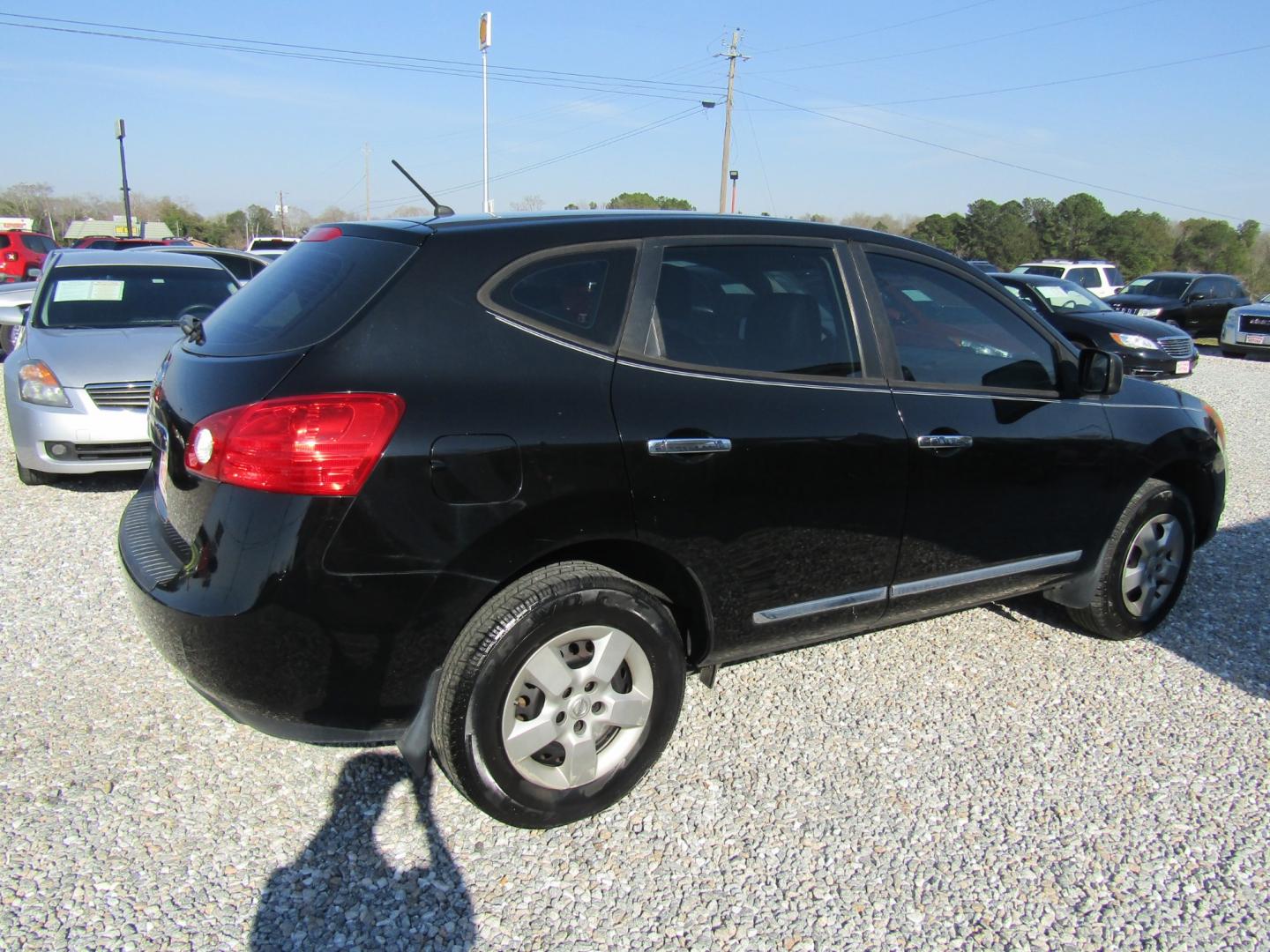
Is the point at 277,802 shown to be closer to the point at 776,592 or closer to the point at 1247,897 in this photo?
A: the point at 776,592

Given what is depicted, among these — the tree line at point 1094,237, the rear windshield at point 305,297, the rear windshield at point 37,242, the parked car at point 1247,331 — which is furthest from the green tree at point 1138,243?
the rear windshield at point 305,297

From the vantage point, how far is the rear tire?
6367 millimetres

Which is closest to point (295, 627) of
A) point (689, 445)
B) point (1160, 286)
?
point (689, 445)

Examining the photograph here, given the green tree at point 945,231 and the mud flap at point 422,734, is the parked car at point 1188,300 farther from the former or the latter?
the green tree at point 945,231

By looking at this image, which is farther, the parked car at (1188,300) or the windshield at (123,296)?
the parked car at (1188,300)


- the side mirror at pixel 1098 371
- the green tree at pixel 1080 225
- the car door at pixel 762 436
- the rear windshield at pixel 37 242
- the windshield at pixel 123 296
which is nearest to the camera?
the car door at pixel 762 436

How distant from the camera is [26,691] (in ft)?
11.6

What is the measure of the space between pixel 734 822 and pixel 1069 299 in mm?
13788

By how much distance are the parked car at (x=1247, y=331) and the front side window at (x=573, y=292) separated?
19894mm

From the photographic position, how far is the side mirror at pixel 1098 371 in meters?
3.79

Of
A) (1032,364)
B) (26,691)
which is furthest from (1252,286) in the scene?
(26,691)

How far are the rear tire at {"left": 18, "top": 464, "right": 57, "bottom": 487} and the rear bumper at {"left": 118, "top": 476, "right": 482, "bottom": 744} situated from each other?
4603 mm

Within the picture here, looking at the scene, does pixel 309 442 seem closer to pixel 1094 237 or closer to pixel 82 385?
pixel 82 385

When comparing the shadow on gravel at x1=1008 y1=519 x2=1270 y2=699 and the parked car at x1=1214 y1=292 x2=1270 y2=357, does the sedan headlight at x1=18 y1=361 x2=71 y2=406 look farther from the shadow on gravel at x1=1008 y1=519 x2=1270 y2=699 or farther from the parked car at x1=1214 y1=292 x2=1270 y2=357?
the parked car at x1=1214 y1=292 x2=1270 y2=357
